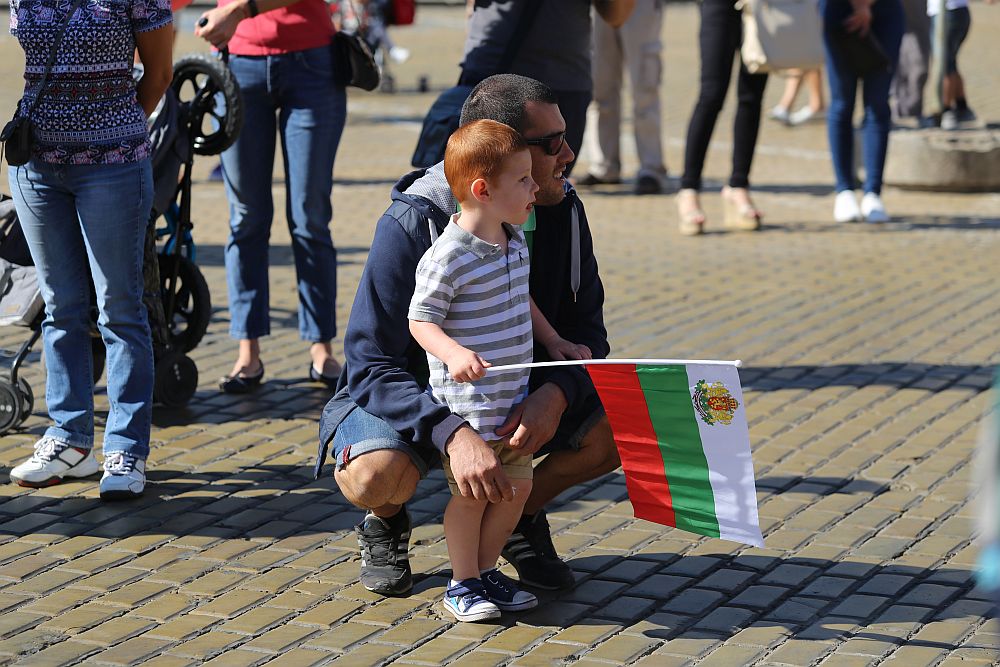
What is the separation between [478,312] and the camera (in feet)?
12.3

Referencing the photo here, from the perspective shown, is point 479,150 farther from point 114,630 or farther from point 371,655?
point 114,630

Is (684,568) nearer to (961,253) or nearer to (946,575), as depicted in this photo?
(946,575)

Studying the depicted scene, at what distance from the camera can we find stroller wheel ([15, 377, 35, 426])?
541cm

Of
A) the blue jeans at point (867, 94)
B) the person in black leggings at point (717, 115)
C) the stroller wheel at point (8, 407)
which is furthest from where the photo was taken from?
the blue jeans at point (867, 94)

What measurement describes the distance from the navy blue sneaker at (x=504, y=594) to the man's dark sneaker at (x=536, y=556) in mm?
128

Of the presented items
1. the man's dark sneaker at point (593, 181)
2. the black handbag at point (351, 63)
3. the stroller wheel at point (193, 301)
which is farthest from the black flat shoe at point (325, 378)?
the man's dark sneaker at point (593, 181)

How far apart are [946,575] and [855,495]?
73cm

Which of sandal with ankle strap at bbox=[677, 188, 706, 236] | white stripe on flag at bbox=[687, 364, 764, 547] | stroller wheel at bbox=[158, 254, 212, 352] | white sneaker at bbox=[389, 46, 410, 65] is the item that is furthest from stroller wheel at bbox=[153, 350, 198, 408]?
white sneaker at bbox=[389, 46, 410, 65]

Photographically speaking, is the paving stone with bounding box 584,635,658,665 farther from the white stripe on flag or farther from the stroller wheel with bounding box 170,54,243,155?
the stroller wheel with bounding box 170,54,243,155

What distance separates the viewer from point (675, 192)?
1112cm

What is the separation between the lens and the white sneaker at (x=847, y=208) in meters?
9.78

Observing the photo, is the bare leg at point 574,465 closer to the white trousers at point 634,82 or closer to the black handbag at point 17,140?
the black handbag at point 17,140

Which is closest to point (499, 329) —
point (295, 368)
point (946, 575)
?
point (946, 575)

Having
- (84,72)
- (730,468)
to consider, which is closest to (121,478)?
(84,72)
